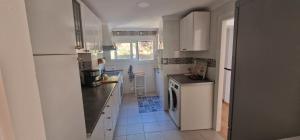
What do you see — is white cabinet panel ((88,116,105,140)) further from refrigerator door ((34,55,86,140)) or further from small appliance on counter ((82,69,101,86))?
small appliance on counter ((82,69,101,86))

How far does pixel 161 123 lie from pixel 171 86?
78 cm

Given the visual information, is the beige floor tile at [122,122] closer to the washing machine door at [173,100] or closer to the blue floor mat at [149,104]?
the blue floor mat at [149,104]

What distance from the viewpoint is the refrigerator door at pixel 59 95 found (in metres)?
0.51

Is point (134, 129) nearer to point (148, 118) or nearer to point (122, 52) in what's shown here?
point (148, 118)

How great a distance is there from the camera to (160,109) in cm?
359

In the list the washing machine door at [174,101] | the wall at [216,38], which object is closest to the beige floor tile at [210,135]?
the wall at [216,38]

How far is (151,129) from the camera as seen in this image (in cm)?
272

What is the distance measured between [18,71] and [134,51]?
450 centimetres

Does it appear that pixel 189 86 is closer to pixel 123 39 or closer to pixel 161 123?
pixel 161 123

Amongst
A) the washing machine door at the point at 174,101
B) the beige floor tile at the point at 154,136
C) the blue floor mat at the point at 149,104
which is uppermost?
the washing machine door at the point at 174,101

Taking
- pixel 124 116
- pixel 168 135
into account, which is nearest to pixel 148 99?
pixel 124 116

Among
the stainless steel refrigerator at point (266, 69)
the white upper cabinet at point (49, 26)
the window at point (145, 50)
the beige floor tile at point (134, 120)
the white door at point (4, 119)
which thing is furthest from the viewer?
the window at point (145, 50)

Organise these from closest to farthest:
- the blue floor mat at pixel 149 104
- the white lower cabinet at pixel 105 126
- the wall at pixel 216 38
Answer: the white lower cabinet at pixel 105 126 → the wall at pixel 216 38 → the blue floor mat at pixel 149 104

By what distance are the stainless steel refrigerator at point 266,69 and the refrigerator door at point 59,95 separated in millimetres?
1071
